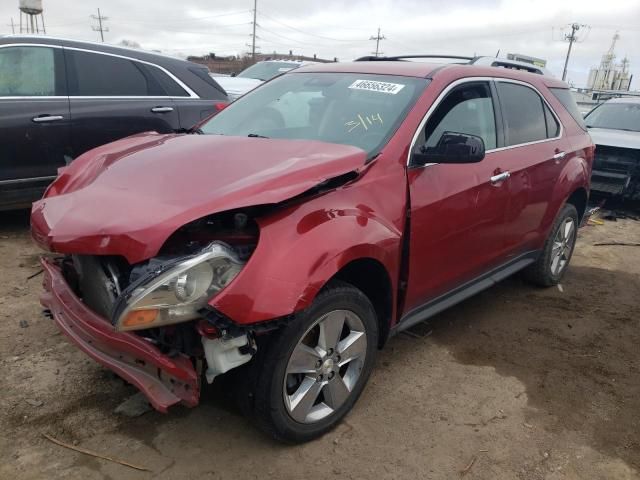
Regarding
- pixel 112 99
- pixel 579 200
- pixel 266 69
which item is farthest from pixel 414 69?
pixel 266 69

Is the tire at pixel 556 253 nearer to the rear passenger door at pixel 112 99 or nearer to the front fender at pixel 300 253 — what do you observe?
the front fender at pixel 300 253

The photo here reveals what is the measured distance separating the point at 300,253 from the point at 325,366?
0.63 metres

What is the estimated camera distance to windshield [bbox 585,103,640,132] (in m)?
8.84

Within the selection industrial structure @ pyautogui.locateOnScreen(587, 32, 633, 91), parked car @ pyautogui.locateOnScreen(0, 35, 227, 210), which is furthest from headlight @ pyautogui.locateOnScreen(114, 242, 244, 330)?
industrial structure @ pyautogui.locateOnScreen(587, 32, 633, 91)

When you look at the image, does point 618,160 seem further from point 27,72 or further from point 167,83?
point 27,72

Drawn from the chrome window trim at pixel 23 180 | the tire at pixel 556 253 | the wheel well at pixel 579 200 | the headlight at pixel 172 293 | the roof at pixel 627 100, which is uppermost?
the roof at pixel 627 100

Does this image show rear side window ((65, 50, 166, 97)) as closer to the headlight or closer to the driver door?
the driver door

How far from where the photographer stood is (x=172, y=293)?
2.00 metres

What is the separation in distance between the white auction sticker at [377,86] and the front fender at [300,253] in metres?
0.93

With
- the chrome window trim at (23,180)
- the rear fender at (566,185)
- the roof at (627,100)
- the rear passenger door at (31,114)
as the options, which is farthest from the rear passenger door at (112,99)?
the roof at (627,100)

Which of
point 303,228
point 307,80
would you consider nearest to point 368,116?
point 307,80

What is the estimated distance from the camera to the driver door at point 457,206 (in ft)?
9.55

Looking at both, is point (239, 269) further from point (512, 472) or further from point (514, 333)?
A: point (514, 333)

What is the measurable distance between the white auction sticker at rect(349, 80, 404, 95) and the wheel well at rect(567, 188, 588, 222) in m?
2.32
